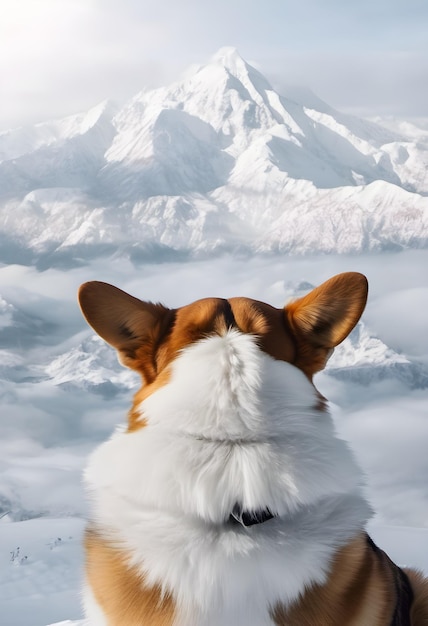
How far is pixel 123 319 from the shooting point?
11.1ft

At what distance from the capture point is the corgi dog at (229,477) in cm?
307

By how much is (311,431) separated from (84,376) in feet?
538

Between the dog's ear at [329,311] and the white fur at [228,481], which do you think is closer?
the white fur at [228,481]

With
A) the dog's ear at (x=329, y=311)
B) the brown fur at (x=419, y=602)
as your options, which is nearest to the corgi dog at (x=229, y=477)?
the dog's ear at (x=329, y=311)

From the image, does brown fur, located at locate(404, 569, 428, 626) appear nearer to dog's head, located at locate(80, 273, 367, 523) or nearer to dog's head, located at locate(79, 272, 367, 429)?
dog's head, located at locate(80, 273, 367, 523)

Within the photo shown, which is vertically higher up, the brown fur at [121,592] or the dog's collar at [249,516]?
the dog's collar at [249,516]

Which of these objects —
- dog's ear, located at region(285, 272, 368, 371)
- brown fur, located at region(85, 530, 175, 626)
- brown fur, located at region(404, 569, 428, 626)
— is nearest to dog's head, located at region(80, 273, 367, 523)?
dog's ear, located at region(285, 272, 368, 371)

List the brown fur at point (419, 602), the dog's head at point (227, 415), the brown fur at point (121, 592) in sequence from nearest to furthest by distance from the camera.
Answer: the dog's head at point (227, 415)
the brown fur at point (121, 592)
the brown fur at point (419, 602)

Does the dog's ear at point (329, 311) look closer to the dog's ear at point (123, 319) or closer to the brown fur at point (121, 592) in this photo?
the dog's ear at point (123, 319)

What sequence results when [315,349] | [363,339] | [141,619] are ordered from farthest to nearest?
[363,339] → [315,349] → [141,619]

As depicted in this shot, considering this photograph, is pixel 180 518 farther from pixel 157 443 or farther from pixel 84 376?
pixel 84 376

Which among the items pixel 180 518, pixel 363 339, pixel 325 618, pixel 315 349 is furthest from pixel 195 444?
pixel 363 339

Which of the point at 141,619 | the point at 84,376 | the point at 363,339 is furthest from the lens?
the point at 363,339

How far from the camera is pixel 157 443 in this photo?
3.11 metres
